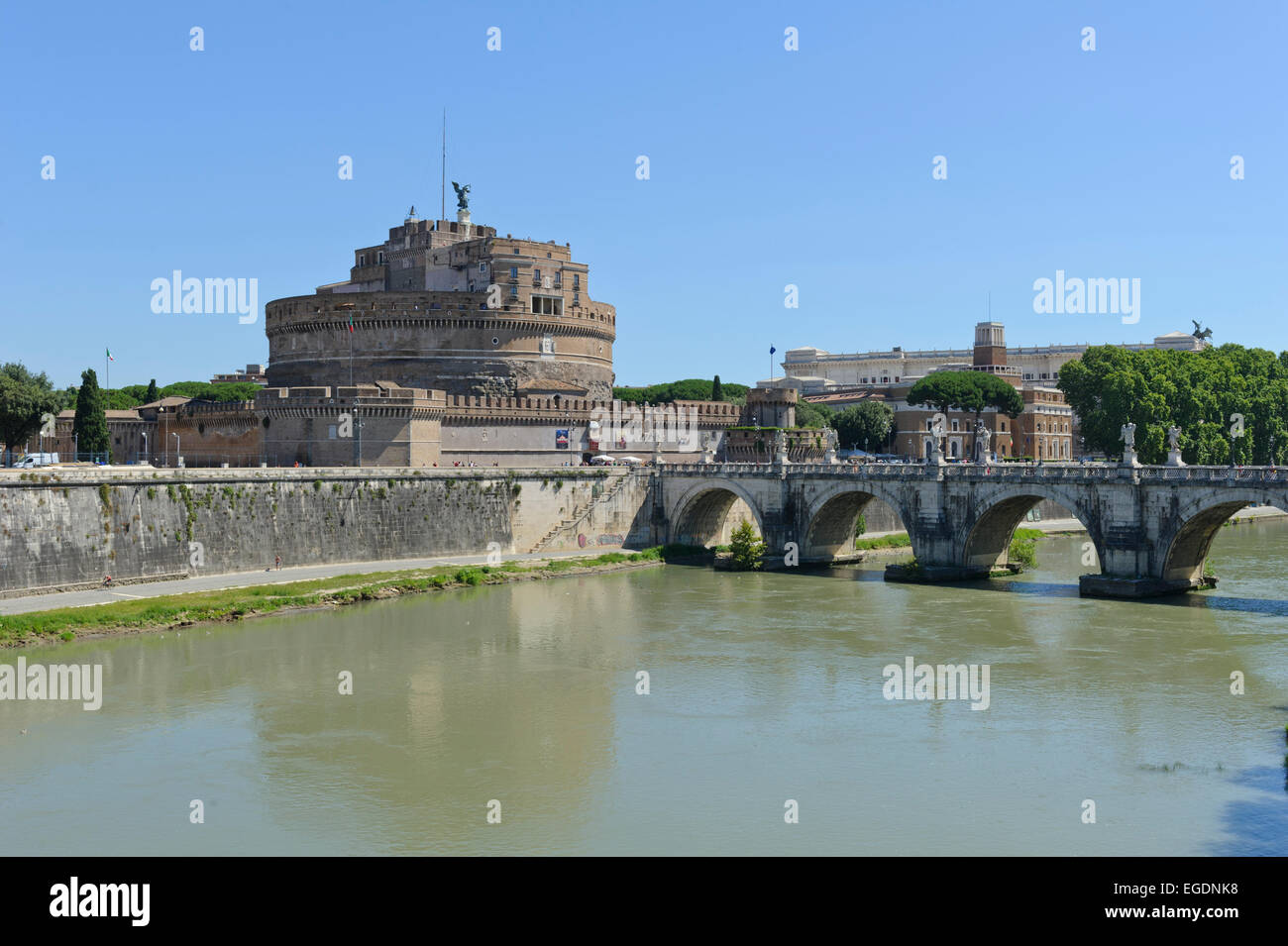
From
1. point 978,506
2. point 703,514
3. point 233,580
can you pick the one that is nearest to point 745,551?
point 703,514

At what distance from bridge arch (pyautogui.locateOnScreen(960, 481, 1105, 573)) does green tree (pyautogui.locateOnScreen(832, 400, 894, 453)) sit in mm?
43940

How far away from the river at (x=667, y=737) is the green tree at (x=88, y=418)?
22.4m

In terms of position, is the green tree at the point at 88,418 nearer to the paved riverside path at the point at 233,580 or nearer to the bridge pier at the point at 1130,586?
the paved riverside path at the point at 233,580

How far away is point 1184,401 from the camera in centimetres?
7538

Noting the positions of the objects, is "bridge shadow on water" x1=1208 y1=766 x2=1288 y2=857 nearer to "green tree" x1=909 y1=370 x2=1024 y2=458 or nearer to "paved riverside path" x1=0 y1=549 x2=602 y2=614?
"paved riverside path" x1=0 y1=549 x2=602 y2=614

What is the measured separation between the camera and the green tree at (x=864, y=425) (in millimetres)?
96562

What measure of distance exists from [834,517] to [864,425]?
39.6 meters

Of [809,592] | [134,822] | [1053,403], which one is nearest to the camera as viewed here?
[134,822]

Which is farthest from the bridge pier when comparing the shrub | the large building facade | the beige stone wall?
the large building facade
